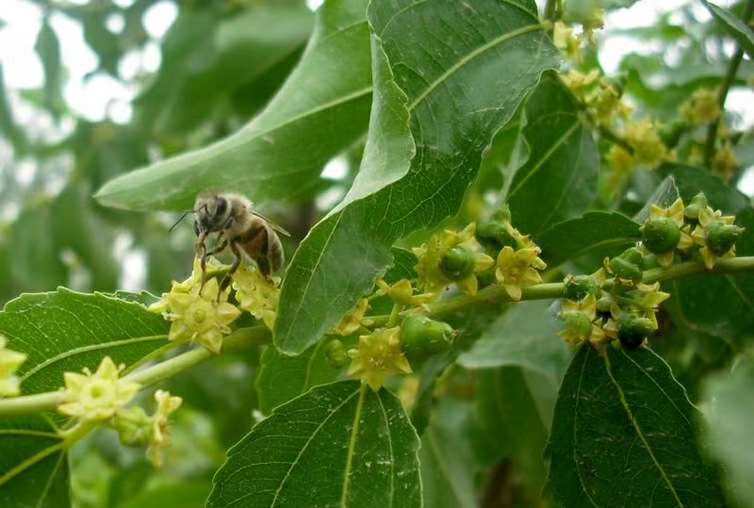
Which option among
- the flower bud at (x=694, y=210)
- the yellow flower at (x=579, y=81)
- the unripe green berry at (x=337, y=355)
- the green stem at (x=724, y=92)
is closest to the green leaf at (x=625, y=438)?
the flower bud at (x=694, y=210)

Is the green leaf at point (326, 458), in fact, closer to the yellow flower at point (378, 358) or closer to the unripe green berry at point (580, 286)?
the yellow flower at point (378, 358)

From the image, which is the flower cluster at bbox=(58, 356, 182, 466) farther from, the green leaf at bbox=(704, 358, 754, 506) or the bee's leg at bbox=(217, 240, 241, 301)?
the green leaf at bbox=(704, 358, 754, 506)

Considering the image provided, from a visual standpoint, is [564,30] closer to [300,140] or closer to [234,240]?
[300,140]

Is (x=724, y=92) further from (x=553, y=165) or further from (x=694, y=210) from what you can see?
(x=694, y=210)

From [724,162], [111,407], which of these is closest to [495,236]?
[111,407]

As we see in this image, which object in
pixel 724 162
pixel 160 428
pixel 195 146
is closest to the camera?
pixel 160 428

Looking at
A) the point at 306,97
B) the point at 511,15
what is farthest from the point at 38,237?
the point at 511,15
